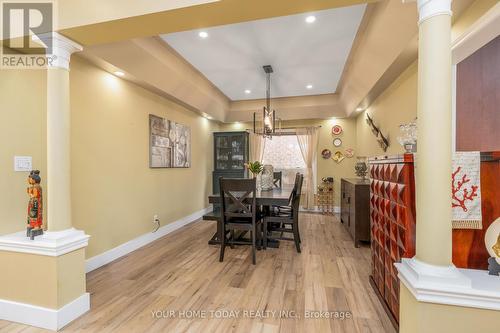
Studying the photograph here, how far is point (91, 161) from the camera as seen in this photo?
8.54 feet

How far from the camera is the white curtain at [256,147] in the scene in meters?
5.82

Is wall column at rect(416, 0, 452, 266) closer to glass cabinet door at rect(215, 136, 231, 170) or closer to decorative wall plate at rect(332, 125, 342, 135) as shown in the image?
decorative wall plate at rect(332, 125, 342, 135)

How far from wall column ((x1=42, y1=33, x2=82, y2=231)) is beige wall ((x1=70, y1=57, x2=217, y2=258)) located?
2.16 ft

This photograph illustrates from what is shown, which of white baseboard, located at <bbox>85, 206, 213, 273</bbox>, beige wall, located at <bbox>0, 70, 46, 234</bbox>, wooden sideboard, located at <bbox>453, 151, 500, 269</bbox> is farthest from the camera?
white baseboard, located at <bbox>85, 206, 213, 273</bbox>

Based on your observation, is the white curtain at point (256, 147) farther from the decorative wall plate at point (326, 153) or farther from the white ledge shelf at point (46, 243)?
the white ledge shelf at point (46, 243)

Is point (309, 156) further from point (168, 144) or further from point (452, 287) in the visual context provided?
point (452, 287)

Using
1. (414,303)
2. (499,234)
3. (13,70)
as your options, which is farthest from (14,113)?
(499,234)

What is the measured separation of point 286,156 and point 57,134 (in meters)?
4.73

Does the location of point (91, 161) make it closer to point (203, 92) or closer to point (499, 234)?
point (203, 92)

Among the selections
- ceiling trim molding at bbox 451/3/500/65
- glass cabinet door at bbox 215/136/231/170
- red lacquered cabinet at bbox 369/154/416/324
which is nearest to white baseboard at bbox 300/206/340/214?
glass cabinet door at bbox 215/136/231/170

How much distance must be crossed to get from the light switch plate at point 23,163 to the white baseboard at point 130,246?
3.75 feet

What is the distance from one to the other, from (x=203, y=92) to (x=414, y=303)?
13.6 feet

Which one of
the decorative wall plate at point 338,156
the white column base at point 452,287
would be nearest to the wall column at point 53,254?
the white column base at point 452,287

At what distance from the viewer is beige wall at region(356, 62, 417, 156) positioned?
8.38 ft
